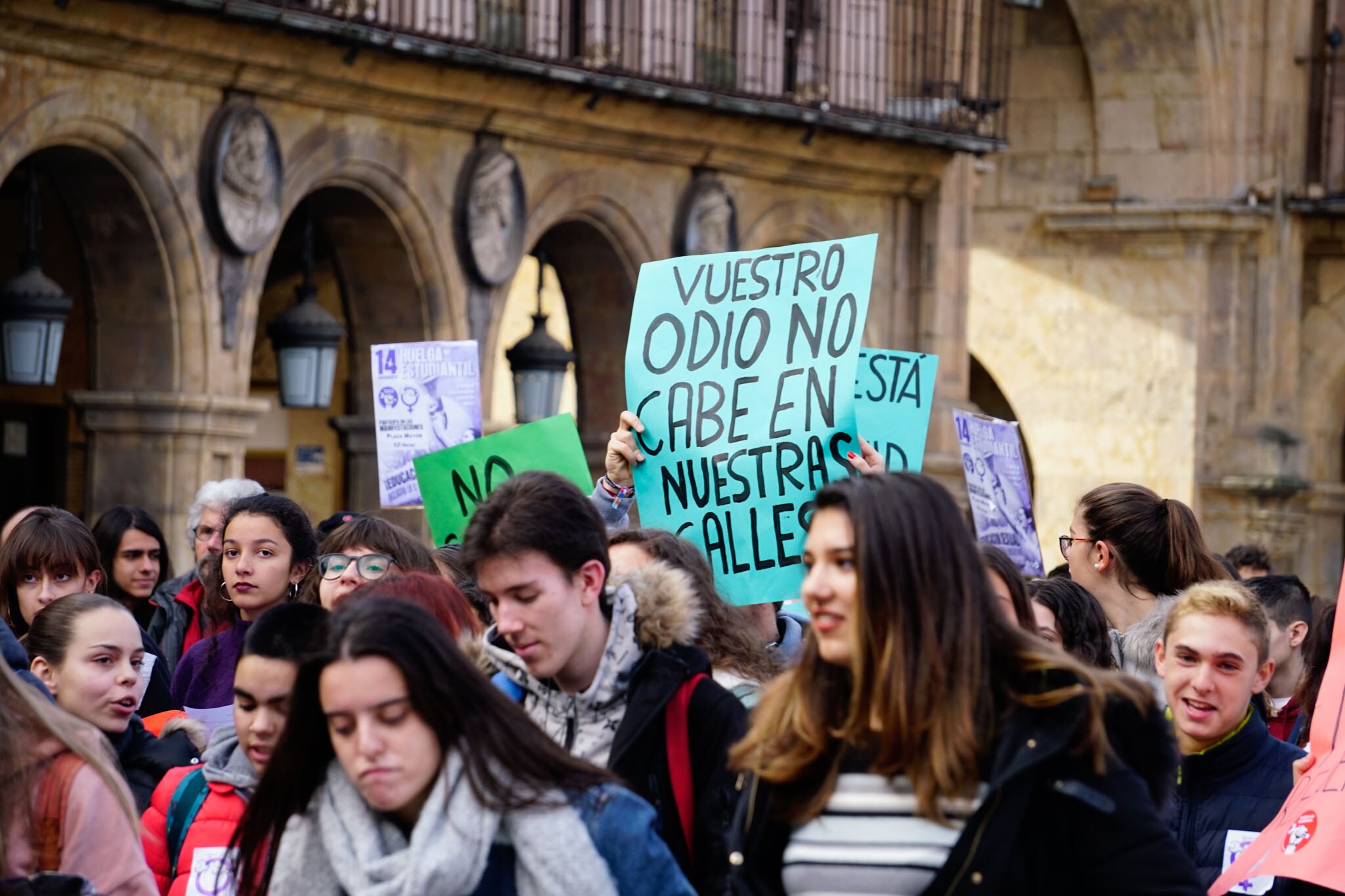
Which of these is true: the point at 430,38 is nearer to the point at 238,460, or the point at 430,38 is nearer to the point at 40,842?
the point at 238,460

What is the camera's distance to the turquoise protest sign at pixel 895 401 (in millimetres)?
7191

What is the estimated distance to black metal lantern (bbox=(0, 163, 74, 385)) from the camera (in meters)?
11.2

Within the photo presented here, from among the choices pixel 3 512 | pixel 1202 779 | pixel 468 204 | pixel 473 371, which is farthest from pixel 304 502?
pixel 1202 779

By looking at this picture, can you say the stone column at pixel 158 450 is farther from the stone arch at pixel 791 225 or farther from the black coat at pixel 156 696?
the black coat at pixel 156 696

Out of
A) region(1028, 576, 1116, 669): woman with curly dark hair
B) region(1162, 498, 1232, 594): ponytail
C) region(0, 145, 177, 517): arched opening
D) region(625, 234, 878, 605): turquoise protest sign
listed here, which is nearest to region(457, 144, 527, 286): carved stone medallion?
region(0, 145, 177, 517): arched opening

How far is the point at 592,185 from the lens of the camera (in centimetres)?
1508

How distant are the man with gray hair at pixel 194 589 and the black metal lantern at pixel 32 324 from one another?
3204mm

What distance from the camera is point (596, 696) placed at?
4.09m

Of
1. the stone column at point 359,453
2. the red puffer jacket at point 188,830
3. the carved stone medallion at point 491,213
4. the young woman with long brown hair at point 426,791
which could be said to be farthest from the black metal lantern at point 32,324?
the young woman with long brown hair at point 426,791

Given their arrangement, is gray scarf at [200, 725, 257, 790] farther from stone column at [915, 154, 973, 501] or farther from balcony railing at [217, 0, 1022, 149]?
stone column at [915, 154, 973, 501]

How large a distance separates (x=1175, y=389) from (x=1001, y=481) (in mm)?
13620

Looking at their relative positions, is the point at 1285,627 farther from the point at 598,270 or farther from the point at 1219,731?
the point at 598,270

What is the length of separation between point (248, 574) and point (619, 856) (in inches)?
110

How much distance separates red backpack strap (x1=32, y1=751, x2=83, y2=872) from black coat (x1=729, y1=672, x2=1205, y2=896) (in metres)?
1.51
